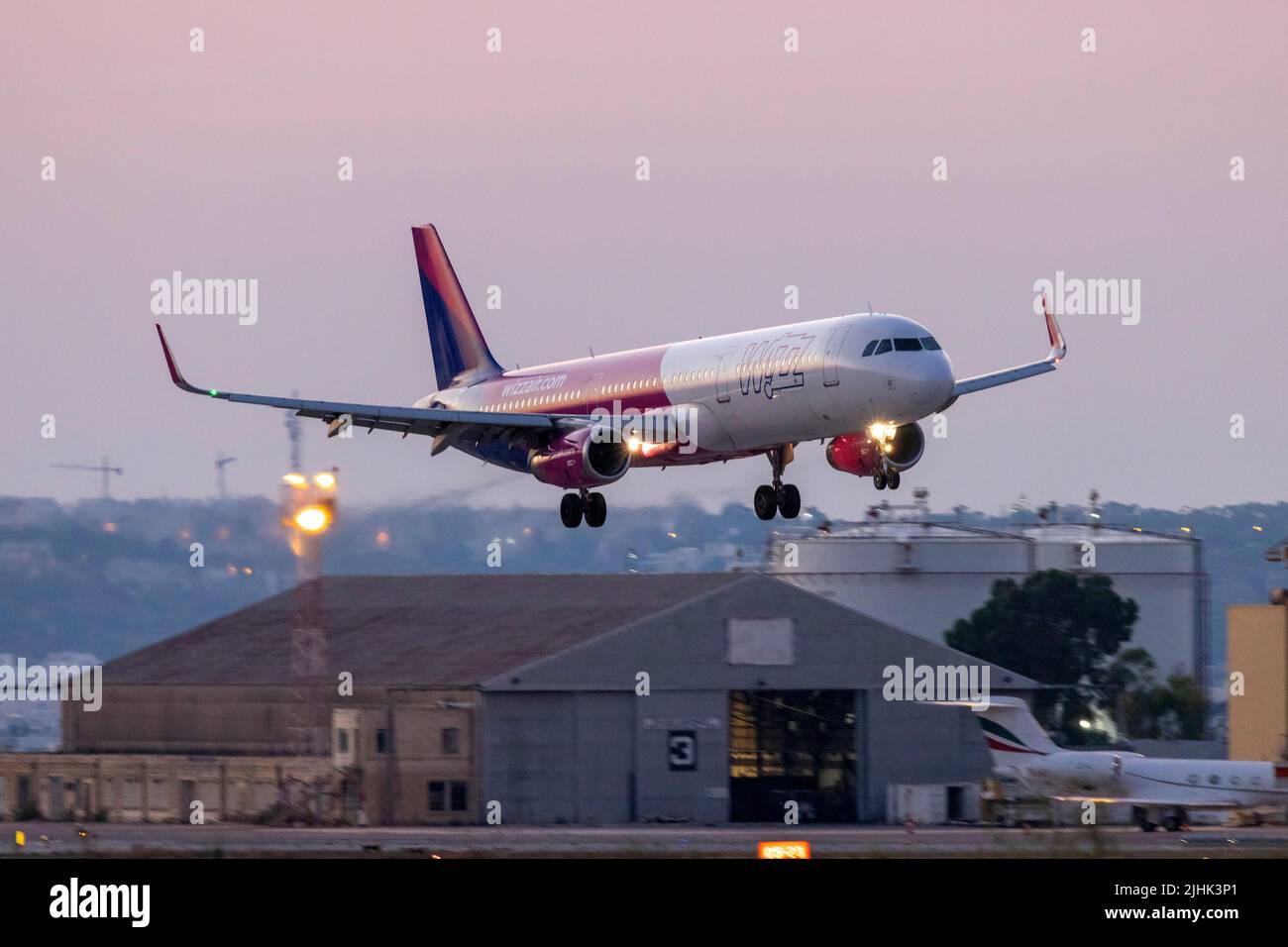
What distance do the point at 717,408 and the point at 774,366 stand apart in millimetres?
2406

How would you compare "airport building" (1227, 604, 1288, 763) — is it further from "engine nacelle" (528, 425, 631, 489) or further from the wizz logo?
the wizz logo

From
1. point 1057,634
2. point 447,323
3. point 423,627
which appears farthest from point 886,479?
point 1057,634

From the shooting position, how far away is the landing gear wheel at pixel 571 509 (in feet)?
218

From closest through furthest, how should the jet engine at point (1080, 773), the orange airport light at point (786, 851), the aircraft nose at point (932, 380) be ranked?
the orange airport light at point (786, 851) → the aircraft nose at point (932, 380) → the jet engine at point (1080, 773)

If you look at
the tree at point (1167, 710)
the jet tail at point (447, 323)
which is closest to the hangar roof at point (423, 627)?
the jet tail at point (447, 323)

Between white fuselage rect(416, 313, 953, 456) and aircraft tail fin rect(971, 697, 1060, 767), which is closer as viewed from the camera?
white fuselage rect(416, 313, 953, 456)

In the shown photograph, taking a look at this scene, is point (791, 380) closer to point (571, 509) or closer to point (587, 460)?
point (587, 460)

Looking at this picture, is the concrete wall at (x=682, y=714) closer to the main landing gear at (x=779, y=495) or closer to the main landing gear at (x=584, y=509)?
the main landing gear at (x=584, y=509)

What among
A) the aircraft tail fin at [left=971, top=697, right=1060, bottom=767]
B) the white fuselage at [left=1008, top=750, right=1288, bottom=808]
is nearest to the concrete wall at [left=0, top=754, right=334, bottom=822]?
the aircraft tail fin at [left=971, top=697, right=1060, bottom=767]

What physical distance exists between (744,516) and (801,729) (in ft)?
349

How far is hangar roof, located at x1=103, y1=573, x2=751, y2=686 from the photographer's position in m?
90.5

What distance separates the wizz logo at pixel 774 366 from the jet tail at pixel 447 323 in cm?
2145

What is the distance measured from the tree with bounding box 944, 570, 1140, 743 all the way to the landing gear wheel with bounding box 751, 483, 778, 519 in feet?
204

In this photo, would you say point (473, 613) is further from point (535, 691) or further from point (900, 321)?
point (900, 321)
